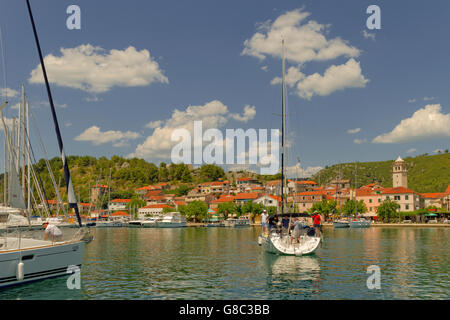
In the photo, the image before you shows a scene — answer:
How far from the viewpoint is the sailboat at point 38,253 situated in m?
20.7

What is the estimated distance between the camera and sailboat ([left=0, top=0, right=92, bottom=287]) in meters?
20.7

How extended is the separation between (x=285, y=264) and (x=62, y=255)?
53.2 ft

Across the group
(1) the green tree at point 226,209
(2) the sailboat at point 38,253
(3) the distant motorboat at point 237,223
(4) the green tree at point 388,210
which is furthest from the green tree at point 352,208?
(2) the sailboat at point 38,253

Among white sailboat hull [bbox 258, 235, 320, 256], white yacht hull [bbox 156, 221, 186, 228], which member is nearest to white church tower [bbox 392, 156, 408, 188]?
white yacht hull [bbox 156, 221, 186, 228]

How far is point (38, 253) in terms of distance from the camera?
22141mm

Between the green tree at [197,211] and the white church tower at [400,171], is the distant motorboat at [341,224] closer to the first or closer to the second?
the green tree at [197,211]

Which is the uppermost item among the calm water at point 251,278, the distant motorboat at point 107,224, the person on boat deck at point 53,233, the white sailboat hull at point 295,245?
the person on boat deck at point 53,233

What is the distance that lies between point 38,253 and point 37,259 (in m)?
0.33

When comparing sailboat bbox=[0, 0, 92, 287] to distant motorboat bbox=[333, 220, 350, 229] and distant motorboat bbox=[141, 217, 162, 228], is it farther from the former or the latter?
distant motorboat bbox=[141, 217, 162, 228]

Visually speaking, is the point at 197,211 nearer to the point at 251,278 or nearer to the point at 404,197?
the point at 404,197

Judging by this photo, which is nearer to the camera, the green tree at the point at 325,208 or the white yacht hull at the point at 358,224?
the white yacht hull at the point at 358,224

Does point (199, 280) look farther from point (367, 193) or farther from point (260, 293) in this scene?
point (367, 193)

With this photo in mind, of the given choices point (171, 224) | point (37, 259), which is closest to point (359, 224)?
point (171, 224)
